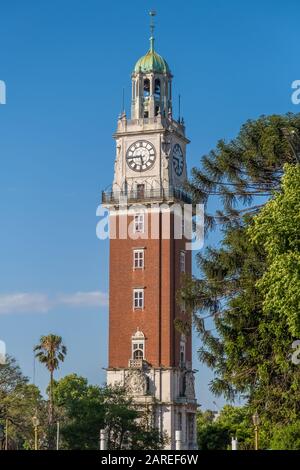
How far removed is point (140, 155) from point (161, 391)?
795 inches

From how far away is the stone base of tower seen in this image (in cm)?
8612

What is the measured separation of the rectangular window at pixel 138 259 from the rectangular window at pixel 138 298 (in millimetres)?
1984

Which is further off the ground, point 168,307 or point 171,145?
point 171,145

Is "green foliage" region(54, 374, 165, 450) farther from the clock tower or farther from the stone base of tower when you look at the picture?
the clock tower

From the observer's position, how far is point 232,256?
50781 millimetres

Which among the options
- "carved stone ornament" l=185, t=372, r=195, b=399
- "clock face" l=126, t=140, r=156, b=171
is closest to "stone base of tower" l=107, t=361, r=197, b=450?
"carved stone ornament" l=185, t=372, r=195, b=399

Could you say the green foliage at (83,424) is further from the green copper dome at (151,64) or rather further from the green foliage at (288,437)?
the green copper dome at (151,64)

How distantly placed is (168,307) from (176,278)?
272 centimetres

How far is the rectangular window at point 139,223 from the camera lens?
9006 cm

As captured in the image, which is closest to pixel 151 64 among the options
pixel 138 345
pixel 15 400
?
pixel 138 345

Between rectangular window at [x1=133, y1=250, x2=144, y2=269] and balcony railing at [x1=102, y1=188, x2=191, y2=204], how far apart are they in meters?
4.28
